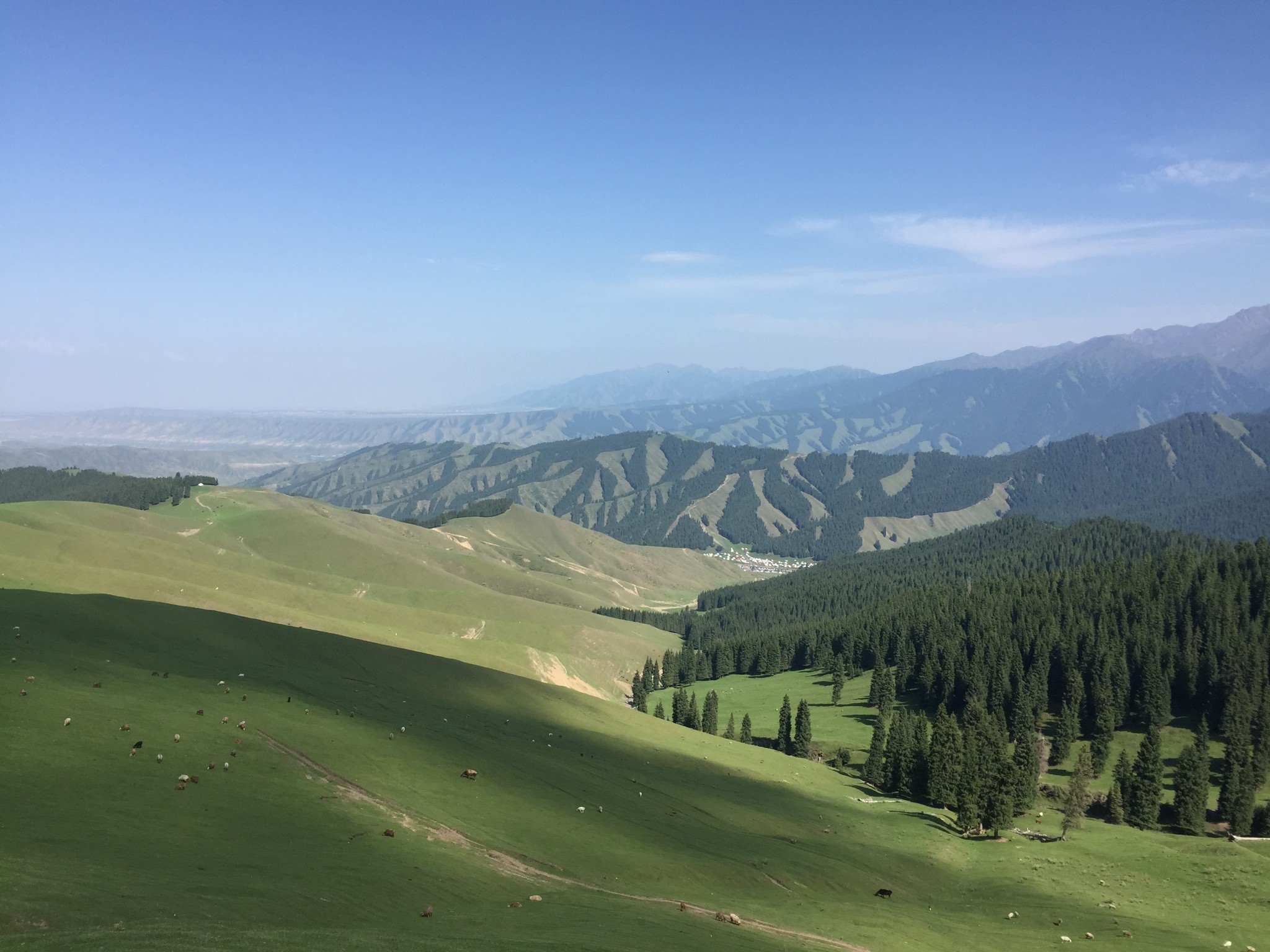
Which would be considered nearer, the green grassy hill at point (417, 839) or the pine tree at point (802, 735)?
the green grassy hill at point (417, 839)

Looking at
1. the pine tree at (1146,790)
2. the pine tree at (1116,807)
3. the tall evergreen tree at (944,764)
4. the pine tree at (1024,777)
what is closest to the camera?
the pine tree at (1024,777)

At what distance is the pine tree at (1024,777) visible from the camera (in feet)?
312

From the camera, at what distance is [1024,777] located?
97.6m

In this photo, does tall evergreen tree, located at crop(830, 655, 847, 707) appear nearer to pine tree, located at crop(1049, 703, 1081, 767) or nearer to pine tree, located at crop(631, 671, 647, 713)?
pine tree, located at crop(631, 671, 647, 713)

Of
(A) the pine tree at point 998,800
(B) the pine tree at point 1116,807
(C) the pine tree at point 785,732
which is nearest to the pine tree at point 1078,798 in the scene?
(B) the pine tree at point 1116,807

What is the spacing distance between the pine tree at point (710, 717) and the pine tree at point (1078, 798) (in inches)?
2088

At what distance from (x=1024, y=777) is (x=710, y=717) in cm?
5436

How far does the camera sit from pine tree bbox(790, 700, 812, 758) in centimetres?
12988

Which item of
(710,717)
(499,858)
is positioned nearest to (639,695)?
(710,717)

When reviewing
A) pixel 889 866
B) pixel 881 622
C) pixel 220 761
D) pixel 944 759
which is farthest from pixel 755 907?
pixel 881 622

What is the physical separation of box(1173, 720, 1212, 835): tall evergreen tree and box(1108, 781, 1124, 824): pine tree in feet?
20.1

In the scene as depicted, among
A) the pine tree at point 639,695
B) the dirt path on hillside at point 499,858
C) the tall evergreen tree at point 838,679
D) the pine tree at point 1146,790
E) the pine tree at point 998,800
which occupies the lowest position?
the pine tree at point 639,695

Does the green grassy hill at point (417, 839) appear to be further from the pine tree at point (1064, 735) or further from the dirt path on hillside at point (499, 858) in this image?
the pine tree at point (1064, 735)

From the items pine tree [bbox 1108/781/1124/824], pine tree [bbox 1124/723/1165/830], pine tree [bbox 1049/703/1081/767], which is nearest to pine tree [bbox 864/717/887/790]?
pine tree [bbox 1108/781/1124/824]
